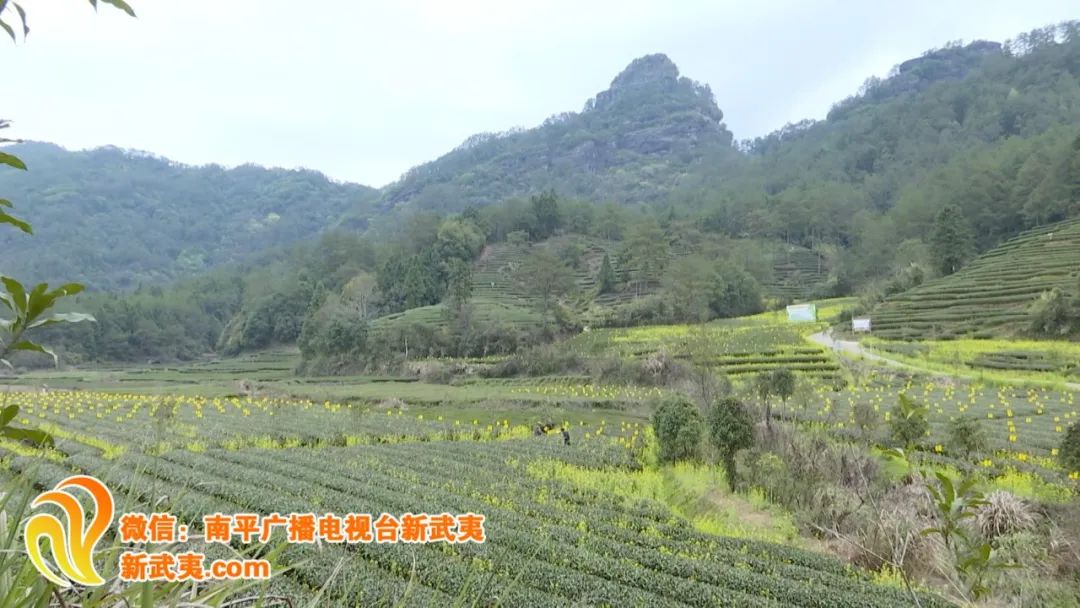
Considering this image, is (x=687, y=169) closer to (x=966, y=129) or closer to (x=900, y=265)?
(x=966, y=129)

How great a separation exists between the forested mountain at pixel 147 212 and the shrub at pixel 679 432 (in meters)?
77.9

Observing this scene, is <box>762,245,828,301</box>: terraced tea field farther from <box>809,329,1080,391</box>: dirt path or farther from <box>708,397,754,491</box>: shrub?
<box>708,397,754,491</box>: shrub

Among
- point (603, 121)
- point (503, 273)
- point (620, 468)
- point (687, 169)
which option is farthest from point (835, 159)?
point (620, 468)

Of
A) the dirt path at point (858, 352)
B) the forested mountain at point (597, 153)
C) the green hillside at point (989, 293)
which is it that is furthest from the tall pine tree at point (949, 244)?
the forested mountain at point (597, 153)

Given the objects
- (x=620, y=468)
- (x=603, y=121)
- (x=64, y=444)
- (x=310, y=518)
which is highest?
(x=603, y=121)

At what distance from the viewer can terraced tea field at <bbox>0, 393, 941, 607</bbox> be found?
529 centimetres

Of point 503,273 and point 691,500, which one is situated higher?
point 503,273

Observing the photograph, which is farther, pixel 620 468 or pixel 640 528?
pixel 620 468

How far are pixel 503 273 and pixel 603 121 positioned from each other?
93.7 m

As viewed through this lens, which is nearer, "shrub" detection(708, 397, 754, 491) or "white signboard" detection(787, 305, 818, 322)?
"shrub" detection(708, 397, 754, 491)

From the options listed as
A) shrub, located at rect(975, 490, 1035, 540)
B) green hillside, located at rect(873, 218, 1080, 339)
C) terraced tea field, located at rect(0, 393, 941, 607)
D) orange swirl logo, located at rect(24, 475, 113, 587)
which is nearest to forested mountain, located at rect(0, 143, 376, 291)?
terraced tea field, located at rect(0, 393, 941, 607)

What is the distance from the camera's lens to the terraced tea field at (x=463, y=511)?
17.3 ft

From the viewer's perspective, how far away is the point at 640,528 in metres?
8.00

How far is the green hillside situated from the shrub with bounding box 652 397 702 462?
25.3 metres
